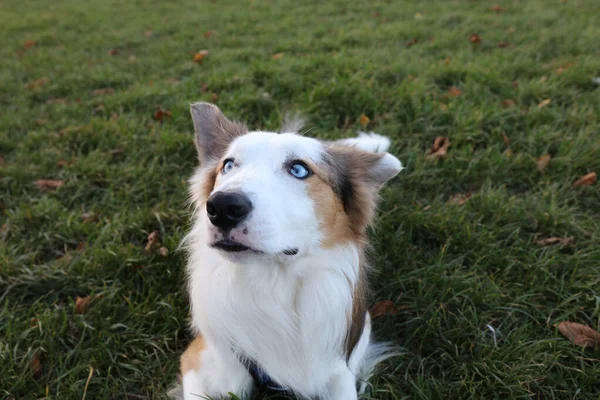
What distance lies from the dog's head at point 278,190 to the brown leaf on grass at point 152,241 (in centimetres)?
87

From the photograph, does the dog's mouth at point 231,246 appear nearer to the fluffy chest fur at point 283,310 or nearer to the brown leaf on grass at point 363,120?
the fluffy chest fur at point 283,310

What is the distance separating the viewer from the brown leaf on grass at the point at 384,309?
8.75 feet

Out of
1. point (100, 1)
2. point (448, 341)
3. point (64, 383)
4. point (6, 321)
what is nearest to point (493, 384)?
point (448, 341)

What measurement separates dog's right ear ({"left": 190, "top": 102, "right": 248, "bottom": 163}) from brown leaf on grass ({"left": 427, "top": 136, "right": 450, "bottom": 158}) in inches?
79.9

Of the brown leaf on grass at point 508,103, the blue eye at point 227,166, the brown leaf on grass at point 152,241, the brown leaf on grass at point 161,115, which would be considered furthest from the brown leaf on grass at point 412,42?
the blue eye at point 227,166

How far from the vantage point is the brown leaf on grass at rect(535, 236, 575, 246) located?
2902 mm

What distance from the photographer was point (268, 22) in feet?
25.7

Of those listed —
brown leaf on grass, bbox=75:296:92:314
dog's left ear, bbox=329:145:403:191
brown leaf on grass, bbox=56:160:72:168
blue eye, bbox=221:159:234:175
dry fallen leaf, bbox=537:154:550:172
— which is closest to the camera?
blue eye, bbox=221:159:234:175

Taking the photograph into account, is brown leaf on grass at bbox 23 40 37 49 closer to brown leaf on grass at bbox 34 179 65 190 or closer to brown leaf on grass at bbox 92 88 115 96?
brown leaf on grass at bbox 92 88 115 96

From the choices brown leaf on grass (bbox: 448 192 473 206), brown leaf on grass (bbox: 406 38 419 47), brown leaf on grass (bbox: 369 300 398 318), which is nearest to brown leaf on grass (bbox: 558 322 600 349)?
brown leaf on grass (bbox: 369 300 398 318)

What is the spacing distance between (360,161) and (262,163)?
24.0 inches

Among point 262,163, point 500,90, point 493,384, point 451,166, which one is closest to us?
point 262,163

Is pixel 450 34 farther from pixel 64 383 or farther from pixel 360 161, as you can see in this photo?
pixel 64 383

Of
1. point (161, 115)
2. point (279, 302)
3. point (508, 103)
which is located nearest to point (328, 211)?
point (279, 302)
